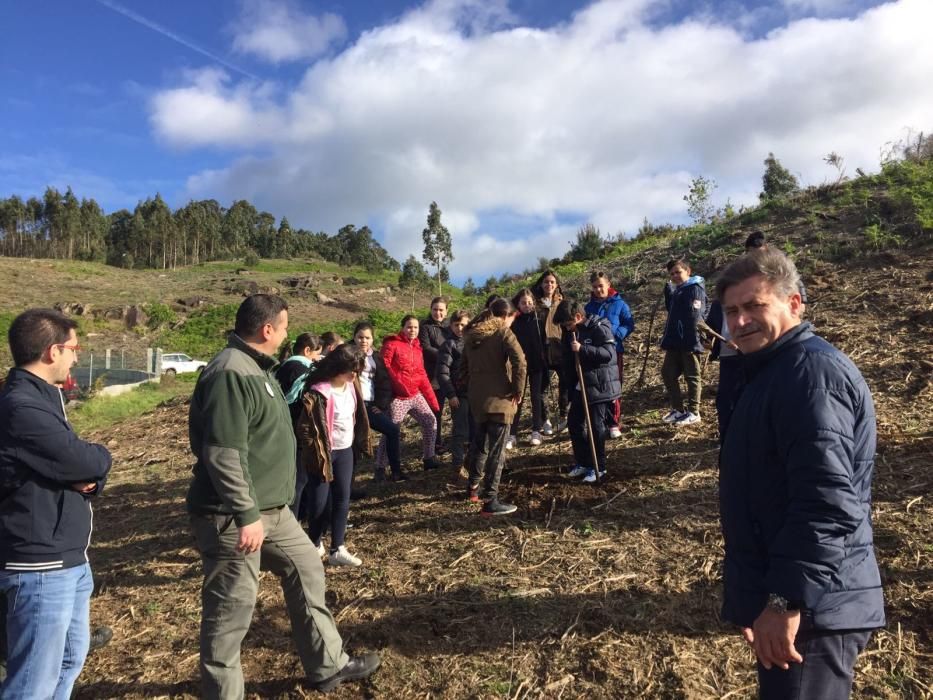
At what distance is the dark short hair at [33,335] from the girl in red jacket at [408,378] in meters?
4.08

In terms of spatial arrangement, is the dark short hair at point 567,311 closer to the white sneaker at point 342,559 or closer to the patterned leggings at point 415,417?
the patterned leggings at point 415,417

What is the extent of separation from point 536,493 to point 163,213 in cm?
8198

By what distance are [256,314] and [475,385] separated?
9.37 feet

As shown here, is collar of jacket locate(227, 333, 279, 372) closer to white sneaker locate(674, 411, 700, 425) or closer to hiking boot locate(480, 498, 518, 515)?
hiking boot locate(480, 498, 518, 515)

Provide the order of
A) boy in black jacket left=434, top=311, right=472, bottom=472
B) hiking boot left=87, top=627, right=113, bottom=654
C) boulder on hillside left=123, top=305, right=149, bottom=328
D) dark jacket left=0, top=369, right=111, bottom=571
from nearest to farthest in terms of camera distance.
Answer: dark jacket left=0, top=369, right=111, bottom=571
hiking boot left=87, top=627, right=113, bottom=654
boy in black jacket left=434, top=311, right=472, bottom=472
boulder on hillside left=123, top=305, right=149, bottom=328

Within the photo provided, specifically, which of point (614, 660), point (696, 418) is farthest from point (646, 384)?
point (614, 660)

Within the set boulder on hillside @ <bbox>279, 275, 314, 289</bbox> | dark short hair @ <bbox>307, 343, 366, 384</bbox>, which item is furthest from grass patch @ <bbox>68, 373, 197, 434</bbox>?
boulder on hillside @ <bbox>279, 275, 314, 289</bbox>

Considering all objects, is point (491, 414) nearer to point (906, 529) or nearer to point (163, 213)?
point (906, 529)

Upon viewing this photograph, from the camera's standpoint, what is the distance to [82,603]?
283 cm

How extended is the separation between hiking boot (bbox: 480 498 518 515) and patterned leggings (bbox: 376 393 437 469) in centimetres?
166

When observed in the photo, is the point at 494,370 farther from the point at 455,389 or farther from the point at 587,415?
the point at 455,389

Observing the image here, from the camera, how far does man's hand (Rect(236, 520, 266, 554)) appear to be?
9.00 ft

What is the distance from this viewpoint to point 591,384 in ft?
19.7

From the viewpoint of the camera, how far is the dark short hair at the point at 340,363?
4.79m
